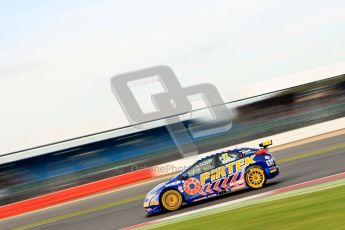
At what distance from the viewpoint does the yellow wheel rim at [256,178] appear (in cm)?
1327

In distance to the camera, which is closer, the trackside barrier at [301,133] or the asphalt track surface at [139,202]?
the asphalt track surface at [139,202]

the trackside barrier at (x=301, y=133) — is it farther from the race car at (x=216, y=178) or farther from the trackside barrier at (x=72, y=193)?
the race car at (x=216, y=178)

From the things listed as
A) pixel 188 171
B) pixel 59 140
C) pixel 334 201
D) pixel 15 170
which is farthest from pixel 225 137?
pixel 334 201

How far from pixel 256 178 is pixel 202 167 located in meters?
1.30

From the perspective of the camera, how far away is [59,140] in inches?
1054

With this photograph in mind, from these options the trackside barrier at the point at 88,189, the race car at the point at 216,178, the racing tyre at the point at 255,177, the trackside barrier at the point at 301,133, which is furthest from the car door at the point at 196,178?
the trackside barrier at the point at 301,133

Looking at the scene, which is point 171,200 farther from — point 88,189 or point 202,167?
point 88,189

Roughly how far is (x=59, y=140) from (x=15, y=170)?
243 cm

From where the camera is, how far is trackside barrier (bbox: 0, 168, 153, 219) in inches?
942

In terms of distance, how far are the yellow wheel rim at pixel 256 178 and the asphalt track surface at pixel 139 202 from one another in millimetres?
171

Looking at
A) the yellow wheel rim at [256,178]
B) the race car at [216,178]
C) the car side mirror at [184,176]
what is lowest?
the yellow wheel rim at [256,178]

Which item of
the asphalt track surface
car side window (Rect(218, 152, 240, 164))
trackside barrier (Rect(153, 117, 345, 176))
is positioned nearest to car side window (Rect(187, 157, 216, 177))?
car side window (Rect(218, 152, 240, 164))

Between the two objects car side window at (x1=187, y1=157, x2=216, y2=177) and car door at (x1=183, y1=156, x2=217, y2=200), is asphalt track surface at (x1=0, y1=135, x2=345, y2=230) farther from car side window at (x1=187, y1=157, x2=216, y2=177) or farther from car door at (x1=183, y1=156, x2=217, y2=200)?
car side window at (x1=187, y1=157, x2=216, y2=177)

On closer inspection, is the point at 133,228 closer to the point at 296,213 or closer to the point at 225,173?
the point at 225,173
